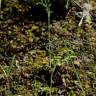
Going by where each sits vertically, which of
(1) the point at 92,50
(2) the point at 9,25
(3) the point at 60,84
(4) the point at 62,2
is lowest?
(3) the point at 60,84

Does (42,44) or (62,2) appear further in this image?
(62,2)

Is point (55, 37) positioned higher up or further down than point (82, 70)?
higher up

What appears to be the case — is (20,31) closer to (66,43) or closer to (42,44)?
(42,44)

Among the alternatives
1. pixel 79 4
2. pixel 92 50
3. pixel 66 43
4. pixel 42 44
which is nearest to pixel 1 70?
pixel 42 44

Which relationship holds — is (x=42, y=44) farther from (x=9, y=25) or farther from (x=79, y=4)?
(x=79, y=4)

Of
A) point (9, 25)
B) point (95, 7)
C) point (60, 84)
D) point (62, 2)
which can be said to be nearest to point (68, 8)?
point (62, 2)

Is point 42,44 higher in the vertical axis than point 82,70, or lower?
higher

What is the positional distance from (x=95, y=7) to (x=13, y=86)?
1510 millimetres

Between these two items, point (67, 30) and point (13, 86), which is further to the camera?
point (67, 30)

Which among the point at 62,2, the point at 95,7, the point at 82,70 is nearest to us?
the point at 82,70

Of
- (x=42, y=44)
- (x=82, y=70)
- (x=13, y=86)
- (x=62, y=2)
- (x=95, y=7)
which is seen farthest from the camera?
(x=95, y=7)

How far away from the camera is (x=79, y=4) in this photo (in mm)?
3658

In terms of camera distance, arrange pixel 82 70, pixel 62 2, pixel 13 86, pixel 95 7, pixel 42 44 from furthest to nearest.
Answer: pixel 95 7
pixel 62 2
pixel 42 44
pixel 82 70
pixel 13 86

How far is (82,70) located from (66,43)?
36 cm
